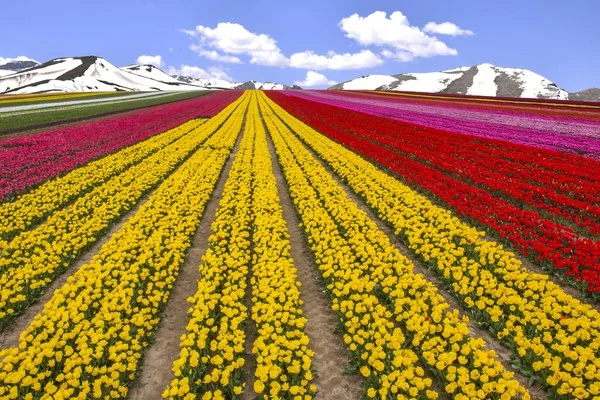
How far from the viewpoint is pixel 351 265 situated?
25.3 feet

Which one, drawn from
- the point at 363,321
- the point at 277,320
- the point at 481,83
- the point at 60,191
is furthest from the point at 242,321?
the point at 481,83

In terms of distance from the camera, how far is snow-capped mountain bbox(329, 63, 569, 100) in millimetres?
107213

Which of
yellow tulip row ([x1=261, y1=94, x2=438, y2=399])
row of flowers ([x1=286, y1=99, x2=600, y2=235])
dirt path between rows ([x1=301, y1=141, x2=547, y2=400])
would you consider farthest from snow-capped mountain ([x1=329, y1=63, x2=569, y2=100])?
yellow tulip row ([x1=261, y1=94, x2=438, y2=399])

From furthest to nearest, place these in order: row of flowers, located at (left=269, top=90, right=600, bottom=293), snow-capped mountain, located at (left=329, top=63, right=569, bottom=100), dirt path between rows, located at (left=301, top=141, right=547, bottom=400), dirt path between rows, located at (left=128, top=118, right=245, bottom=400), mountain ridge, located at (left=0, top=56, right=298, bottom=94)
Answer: mountain ridge, located at (left=0, top=56, right=298, bottom=94), snow-capped mountain, located at (left=329, top=63, right=569, bottom=100), row of flowers, located at (left=269, top=90, right=600, bottom=293), dirt path between rows, located at (left=128, top=118, right=245, bottom=400), dirt path between rows, located at (left=301, top=141, right=547, bottom=400)

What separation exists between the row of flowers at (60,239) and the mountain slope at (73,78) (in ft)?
397

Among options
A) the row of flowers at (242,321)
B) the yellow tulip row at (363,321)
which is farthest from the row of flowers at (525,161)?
the row of flowers at (242,321)

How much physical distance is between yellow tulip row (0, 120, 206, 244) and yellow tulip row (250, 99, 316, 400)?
698 centimetres

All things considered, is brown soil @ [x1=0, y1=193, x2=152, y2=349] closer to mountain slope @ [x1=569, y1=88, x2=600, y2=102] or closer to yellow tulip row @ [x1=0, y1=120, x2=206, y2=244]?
yellow tulip row @ [x1=0, y1=120, x2=206, y2=244]

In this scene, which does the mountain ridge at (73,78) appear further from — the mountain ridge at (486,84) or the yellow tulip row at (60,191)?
the yellow tulip row at (60,191)

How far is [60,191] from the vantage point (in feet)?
42.8

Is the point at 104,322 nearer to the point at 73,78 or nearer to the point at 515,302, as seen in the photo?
the point at 515,302

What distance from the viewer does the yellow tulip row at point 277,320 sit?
5.02 metres

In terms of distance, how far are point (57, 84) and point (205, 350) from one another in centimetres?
14054

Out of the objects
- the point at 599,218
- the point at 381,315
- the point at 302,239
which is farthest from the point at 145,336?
the point at 599,218
